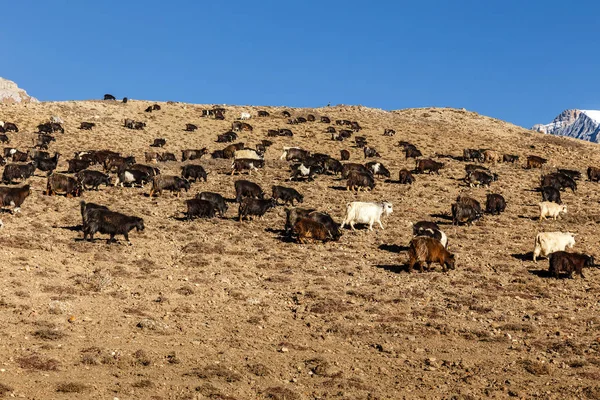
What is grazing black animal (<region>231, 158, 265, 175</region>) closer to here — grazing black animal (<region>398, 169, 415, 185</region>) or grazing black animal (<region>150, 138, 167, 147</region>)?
grazing black animal (<region>398, 169, 415, 185</region>)

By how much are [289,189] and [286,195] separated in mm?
373

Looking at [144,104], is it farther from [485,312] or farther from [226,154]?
[485,312]

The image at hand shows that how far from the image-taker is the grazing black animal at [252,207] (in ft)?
86.6

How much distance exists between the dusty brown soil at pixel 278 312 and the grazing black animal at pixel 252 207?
501 millimetres

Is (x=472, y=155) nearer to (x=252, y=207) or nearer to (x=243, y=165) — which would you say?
(x=243, y=165)

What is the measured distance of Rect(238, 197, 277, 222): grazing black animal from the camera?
1039 inches

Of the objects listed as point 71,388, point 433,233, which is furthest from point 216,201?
point 71,388

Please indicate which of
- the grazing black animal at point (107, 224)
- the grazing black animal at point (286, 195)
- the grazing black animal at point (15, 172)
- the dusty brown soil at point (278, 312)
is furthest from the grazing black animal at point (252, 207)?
the grazing black animal at point (15, 172)

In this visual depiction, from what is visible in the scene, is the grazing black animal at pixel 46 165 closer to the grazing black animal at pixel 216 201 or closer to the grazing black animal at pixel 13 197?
the grazing black animal at pixel 13 197

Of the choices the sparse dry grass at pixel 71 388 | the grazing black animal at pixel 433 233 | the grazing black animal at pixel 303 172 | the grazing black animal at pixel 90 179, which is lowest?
the sparse dry grass at pixel 71 388

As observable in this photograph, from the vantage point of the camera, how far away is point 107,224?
67.8 ft

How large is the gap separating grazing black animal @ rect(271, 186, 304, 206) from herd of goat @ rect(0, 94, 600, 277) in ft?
0.17

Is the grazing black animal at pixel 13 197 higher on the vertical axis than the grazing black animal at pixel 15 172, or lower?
lower

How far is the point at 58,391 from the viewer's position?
31.8 feet
